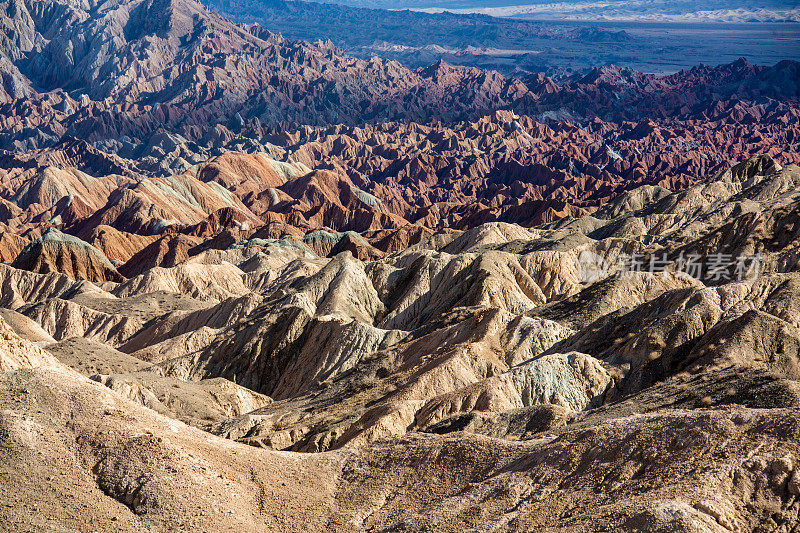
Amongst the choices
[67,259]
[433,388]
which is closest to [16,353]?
[433,388]

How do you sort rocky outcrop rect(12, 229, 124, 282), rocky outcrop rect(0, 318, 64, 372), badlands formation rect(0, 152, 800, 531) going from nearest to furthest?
1. badlands formation rect(0, 152, 800, 531)
2. rocky outcrop rect(0, 318, 64, 372)
3. rocky outcrop rect(12, 229, 124, 282)

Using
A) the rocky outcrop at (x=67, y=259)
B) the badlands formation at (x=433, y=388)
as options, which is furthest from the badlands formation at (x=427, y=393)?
the rocky outcrop at (x=67, y=259)

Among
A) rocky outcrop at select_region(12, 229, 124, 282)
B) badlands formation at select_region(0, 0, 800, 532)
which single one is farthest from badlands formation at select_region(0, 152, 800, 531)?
rocky outcrop at select_region(12, 229, 124, 282)

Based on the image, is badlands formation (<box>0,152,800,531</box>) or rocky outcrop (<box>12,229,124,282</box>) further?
rocky outcrop (<box>12,229,124,282</box>)

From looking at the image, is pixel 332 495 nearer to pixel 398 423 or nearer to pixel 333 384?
pixel 398 423

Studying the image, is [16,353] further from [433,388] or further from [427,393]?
[433,388]

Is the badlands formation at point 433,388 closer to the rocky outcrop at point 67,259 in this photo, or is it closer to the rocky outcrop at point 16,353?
the rocky outcrop at point 16,353

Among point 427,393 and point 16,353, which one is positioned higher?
point 16,353

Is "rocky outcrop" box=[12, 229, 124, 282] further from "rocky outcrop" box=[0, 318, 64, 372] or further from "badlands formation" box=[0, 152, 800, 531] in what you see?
"rocky outcrop" box=[0, 318, 64, 372]

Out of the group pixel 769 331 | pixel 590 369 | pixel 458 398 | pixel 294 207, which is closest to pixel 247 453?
pixel 458 398
